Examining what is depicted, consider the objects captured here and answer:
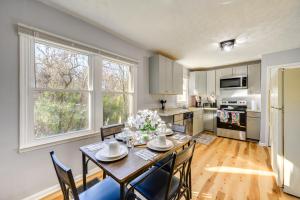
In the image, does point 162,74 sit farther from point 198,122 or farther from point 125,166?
point 125,166

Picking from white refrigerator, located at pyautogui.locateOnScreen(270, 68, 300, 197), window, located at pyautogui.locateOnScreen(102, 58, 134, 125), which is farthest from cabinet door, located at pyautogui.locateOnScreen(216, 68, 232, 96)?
window, located at pyautogui.locateOnScreen(102, 58, 134, 125)

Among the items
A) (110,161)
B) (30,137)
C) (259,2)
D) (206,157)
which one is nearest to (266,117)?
(206,157)

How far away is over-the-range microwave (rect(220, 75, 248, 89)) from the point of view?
156 inches

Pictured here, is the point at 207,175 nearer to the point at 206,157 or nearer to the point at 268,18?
the point at 206,157

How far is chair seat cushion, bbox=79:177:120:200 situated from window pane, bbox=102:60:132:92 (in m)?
1.55

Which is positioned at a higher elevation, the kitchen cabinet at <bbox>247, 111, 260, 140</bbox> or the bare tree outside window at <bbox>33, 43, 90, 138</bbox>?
the bare tree outside window at <bbox>33, 43, 90, 138</bbox>

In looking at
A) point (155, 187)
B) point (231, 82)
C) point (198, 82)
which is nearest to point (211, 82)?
point (198, 82)

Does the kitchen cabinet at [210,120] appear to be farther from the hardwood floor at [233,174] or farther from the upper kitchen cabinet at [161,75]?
the upper kitchen cabinet at [161,75]

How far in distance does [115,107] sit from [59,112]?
3.09ft

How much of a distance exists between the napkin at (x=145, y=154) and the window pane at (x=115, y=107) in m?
1.28

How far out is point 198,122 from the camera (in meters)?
4.33

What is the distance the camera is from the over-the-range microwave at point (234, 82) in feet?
13.0

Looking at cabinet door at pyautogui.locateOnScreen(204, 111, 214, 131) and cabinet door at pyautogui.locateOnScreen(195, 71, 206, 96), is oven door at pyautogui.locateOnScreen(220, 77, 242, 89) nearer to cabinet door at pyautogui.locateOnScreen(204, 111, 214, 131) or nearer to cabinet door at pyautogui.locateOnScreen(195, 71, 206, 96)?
cabinet door at pyautogui.locateOnScreen(195, 71, 206, 96)

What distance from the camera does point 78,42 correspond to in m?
1.90
